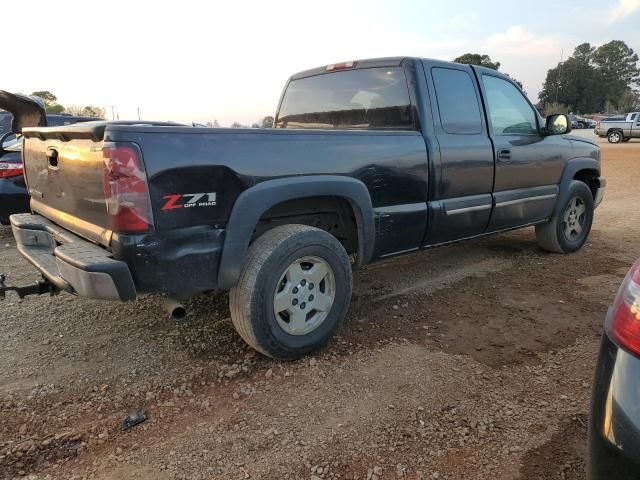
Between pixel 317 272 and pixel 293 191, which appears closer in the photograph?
pixel 293 191

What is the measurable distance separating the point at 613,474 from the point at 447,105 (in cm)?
322

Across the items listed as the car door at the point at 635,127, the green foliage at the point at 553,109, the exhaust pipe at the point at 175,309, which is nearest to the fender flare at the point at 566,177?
the exhaust pipe at the point at 175,309

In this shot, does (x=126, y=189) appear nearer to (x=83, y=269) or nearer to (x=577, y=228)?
(x=83, y=269)

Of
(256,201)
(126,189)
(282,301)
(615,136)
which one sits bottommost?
(282,301)

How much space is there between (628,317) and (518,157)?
11.5 feet

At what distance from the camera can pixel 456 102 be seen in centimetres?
422

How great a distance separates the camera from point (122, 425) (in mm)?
2584

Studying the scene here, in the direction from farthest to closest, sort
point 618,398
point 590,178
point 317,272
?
point 590,178
point 317,272
point 618,398

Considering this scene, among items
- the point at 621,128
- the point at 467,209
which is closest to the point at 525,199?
the point at 467,209

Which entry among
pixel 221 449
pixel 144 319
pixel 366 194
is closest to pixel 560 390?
pixel 366 194

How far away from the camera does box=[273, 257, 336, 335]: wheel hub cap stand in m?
3.09

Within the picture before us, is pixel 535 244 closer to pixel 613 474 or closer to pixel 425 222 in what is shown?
pixel 425 222

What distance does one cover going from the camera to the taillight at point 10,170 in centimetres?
564

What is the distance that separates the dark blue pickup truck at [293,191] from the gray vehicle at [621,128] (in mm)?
28710
